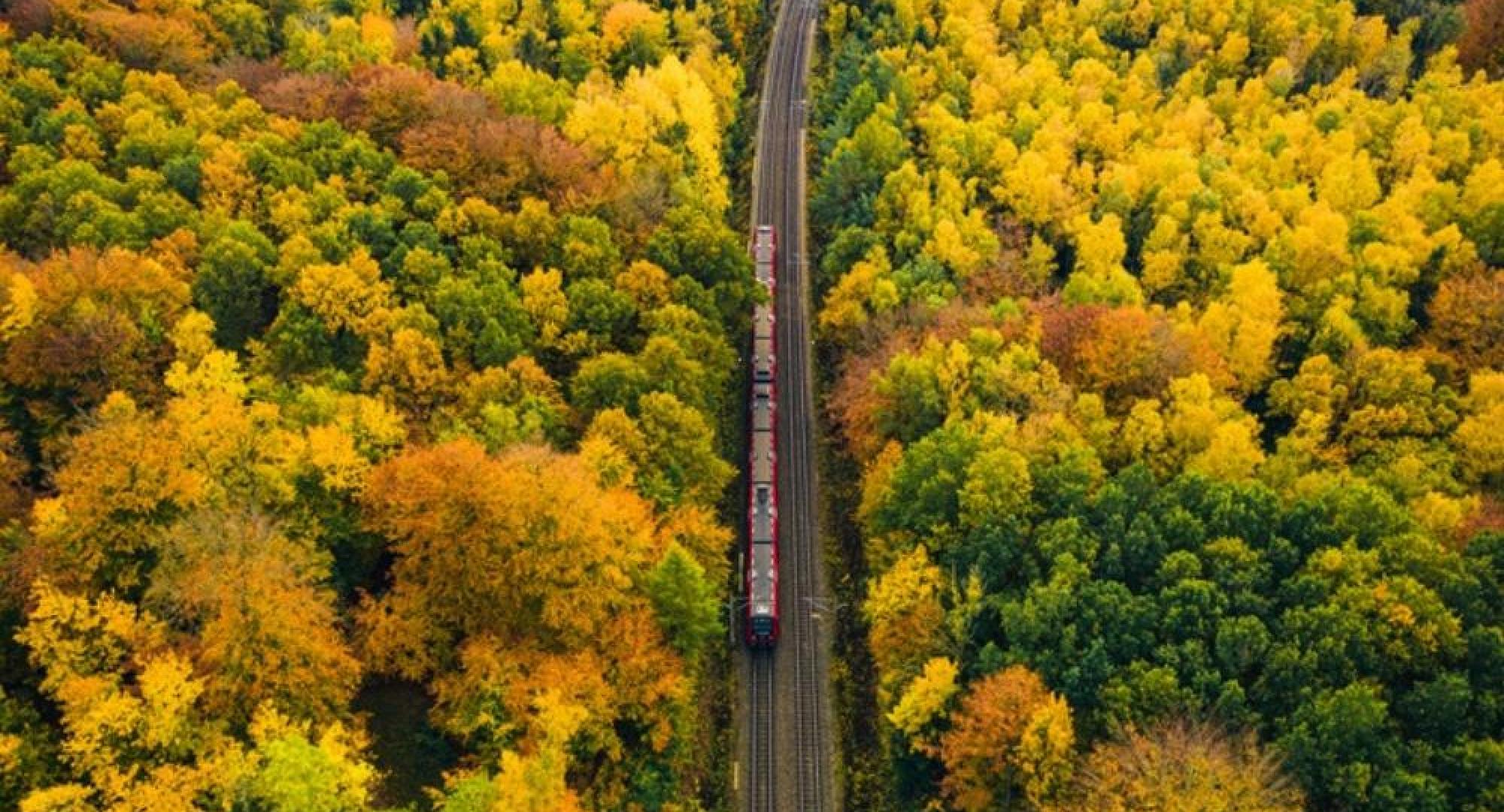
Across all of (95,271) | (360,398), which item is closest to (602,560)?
(360,398)

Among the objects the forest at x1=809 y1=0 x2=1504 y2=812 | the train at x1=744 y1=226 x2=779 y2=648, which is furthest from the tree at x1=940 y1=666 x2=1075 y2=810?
the train at x1=744 y1=226 x2=779 y2=648

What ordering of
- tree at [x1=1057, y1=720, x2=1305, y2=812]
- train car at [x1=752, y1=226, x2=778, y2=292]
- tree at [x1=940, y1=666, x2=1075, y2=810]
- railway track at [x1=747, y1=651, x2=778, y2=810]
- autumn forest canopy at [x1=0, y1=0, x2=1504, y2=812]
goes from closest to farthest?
tree at [x1=1057, y1=720, x2=1305, y2=812]
autumn forest canopy at [x1=0, y1=0, x2=1504, y2=812]
tree at [x1=940, y1=666, x2=1075, y2=810]
railway track at [x1=747, y1=651, x2=778, y2=810]
train car at [x1=752, y1=226, x2=778, y2=292]

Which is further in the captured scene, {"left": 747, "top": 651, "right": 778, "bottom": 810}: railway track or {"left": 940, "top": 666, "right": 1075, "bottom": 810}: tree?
{"left": 747, "top": 651, "right": 778, "bottom": 810}: railway track

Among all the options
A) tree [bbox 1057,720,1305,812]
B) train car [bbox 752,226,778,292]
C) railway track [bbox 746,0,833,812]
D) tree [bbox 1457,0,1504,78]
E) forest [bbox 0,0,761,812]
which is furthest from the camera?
tree [bbox 1457,0,1504,78]

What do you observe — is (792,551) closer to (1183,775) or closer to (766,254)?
(1183,775)

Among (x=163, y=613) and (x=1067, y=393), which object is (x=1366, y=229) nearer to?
(x=1067, y=393)

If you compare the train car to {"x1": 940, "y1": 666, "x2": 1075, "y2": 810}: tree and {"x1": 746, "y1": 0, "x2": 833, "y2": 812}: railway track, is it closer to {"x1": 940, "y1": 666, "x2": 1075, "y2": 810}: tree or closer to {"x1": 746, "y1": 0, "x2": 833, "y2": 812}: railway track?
{"x1": 746, "y1": 0, "x2": 833, "y2": 812}: railway track

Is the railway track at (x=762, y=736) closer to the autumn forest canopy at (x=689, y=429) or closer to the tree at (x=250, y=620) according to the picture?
the autumn forest canopy at (x=689, y=429)
